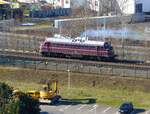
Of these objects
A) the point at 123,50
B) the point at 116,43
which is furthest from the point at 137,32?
the point at 123,50

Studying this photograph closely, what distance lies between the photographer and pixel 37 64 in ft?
132

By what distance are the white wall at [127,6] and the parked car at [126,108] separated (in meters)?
38.0

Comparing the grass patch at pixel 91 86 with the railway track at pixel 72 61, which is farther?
the railway track at pixel 72 61

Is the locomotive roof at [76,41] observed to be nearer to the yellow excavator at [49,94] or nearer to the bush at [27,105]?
the yellow excavator at [49,94]

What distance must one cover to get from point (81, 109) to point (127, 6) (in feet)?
126

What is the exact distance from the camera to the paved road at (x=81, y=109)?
31547 millimetres

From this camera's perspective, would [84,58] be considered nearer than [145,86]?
No

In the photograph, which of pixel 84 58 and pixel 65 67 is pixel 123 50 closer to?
pixel 84 58

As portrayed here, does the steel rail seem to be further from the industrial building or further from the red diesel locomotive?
the industrial building

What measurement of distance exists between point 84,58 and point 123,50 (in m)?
4.05

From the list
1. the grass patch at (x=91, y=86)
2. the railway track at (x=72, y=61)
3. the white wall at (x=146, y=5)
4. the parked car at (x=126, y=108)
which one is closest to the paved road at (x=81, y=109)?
the parked car at (x=126, y=108)

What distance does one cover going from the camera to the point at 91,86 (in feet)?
120

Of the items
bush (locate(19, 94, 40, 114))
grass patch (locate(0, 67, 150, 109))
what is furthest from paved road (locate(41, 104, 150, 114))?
bush (locate(19, 94, 40, 114))

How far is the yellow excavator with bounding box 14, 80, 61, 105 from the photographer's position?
33000 millimetres
